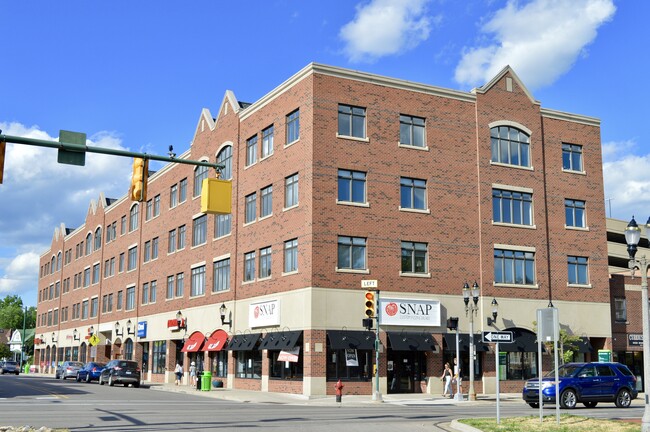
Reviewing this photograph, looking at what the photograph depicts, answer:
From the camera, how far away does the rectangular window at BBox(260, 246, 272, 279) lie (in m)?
43.1

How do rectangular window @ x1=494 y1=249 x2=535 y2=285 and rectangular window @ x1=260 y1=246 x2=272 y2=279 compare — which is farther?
rectangular window @ x1=494 y1=249 x2=535 y2=285

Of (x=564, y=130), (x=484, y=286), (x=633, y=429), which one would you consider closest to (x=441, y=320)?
(x=484, y=286)

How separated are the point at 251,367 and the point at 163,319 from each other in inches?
649

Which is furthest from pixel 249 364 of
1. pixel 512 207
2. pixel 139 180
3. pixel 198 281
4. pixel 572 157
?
pixel 139 180

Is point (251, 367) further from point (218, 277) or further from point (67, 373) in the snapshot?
point (67, 373)

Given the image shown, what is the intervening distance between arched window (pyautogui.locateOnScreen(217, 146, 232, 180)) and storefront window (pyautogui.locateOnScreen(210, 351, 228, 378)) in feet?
35.3

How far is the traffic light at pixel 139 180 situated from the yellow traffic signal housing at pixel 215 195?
146 cm

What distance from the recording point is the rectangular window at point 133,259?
67250mm

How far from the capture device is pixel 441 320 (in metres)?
41.2

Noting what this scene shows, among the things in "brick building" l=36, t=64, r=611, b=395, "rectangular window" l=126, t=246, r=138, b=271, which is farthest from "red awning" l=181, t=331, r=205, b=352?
"rectangular window" l=126, t=246, r=138, b=271

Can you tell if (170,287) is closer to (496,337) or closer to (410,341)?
(410,341)

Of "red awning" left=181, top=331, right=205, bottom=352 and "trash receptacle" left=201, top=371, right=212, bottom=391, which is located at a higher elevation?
"red awning" left=181, top=331, right=205, bottom=352

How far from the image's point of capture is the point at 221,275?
49.3 meters

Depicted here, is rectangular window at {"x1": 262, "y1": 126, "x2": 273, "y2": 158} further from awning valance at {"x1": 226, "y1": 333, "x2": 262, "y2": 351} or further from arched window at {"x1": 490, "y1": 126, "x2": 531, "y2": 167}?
arched window at {"x1": 490, "y1": 126, "x2": 531, "y2": 167}
